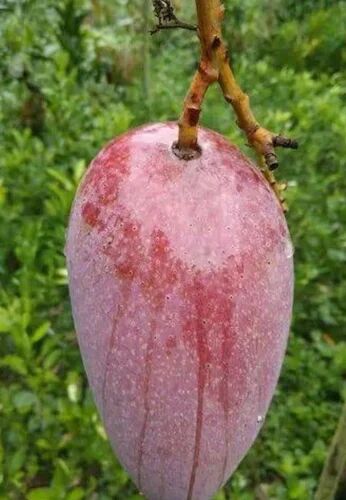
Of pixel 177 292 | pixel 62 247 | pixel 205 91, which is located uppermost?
pixel 205 91

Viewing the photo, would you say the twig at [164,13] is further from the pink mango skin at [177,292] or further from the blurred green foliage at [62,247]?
the blurred green foliage at [62,247]

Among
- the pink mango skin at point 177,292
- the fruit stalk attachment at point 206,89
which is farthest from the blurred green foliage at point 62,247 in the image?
the fruit stalk attachment at point 206,89

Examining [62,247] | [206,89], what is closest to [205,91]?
[206,89]

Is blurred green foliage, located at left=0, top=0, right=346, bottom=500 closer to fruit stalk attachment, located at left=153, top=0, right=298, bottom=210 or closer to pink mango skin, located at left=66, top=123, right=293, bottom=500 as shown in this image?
pink mango skin, located at left=66, top=123, right=293, bottom=500

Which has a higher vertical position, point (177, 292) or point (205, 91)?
point (205, 91)

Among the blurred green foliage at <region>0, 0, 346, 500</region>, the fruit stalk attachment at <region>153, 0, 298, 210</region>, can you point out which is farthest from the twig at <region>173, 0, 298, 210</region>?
the blurred green foliage at <region>0, 0, 346, 500</region>

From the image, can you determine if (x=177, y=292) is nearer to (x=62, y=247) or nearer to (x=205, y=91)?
(x=205, y=91)

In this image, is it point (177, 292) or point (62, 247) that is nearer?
point (177, 292)
